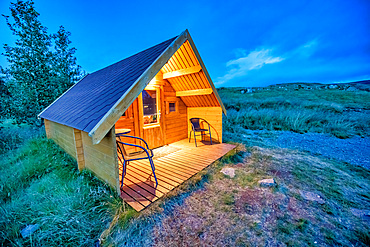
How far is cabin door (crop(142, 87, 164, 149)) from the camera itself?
4.59 meters

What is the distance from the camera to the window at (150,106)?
15.0 feet

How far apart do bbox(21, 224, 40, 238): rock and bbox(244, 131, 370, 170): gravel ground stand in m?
6.60

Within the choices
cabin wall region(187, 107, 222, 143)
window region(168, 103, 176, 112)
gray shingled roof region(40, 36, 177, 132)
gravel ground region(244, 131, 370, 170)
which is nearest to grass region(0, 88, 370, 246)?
gravel ground region(244, 131, 370, 170)

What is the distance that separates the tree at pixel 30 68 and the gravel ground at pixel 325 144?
10.0 m

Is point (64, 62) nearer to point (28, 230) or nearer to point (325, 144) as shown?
point (28, 230)

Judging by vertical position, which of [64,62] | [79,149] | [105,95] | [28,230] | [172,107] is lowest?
[28,230]

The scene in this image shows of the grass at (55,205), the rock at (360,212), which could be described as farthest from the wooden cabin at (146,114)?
the rock at (360,212)

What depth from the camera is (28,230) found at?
184cm

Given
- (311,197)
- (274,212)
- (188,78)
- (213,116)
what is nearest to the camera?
(274,212)

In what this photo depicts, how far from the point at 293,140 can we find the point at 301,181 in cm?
371

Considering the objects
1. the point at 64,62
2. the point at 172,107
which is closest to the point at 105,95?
the point at 172,107

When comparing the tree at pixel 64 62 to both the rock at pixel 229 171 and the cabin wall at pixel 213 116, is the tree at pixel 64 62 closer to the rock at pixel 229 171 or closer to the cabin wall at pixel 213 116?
the cabin wall at pixel 213 116

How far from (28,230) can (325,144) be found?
8.28 metres

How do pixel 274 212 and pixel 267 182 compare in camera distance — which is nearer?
pixel 274 212
